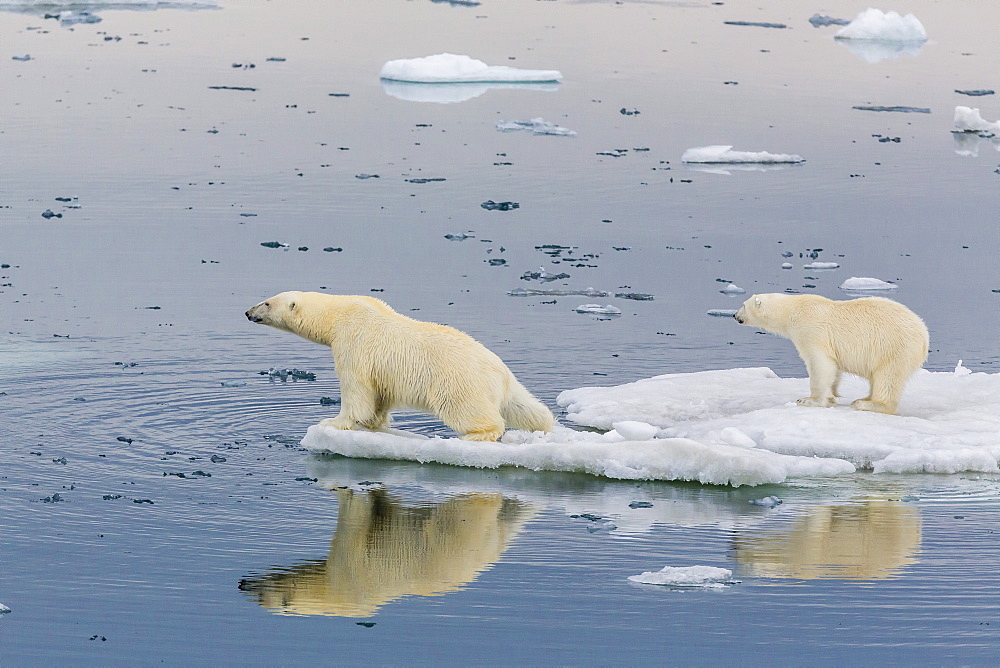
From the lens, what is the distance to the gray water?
555 centimetres

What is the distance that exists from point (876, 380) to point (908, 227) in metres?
6.40

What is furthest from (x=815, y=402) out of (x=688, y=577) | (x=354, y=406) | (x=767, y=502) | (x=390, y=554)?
(x=390, y=554)

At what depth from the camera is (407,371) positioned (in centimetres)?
789

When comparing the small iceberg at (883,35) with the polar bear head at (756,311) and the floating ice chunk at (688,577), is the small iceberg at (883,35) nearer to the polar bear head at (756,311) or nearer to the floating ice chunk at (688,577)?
the polar bear head at (756,311)

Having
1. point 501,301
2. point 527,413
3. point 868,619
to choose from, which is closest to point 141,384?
point 527,413

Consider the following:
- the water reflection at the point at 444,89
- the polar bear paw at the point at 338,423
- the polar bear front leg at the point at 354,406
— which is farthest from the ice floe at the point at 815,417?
the water reflection at the point at 444,89

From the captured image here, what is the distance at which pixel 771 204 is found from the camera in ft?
51.1

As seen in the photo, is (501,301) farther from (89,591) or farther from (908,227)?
(89,591)

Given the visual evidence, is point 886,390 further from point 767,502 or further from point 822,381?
point 767,502

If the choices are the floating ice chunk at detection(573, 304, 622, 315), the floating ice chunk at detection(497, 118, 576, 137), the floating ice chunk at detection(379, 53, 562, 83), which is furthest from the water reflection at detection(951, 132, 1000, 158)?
the floating ice chunk at detection(573, 304, 622, 315)

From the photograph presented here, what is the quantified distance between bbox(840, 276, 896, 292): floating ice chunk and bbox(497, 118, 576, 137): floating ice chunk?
277 inches

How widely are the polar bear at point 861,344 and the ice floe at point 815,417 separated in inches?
7.2

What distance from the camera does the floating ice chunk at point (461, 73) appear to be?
2303 cm

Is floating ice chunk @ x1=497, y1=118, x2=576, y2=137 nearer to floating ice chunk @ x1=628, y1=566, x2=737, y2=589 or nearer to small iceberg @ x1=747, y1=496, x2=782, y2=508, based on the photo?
small iceberg @ x1=747, y1=496, x2=782, y2=508
